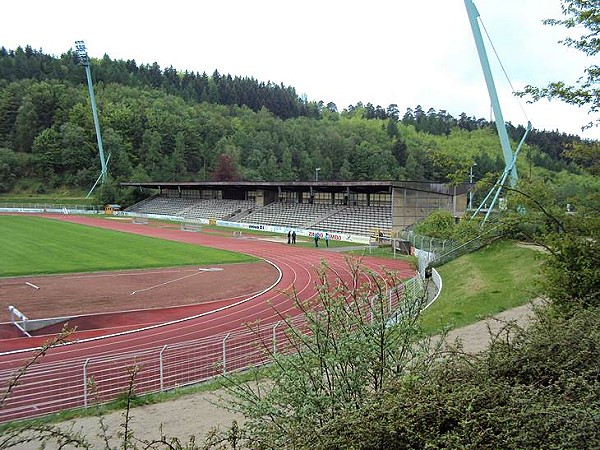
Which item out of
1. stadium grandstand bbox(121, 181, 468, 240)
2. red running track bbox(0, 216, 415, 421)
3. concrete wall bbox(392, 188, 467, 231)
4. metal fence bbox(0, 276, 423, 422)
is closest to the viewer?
metal fence bbox(0, 276, 423, 422)

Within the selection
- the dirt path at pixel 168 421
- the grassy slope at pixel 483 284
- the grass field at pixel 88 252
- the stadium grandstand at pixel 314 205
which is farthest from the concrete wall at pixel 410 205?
the dirt path at pixel 168 421

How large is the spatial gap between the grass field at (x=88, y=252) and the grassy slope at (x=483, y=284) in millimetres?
15977

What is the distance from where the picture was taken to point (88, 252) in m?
36.4

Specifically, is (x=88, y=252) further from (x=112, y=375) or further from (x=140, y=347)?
(x=112, y=375)

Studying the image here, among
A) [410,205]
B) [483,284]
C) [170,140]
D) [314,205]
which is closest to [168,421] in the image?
[483,284]

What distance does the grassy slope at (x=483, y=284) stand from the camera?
17.4 metres

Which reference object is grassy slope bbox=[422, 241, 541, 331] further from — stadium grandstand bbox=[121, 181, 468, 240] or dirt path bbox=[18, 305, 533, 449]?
stadium grandstand bbox=[121, 181, 468, 240]

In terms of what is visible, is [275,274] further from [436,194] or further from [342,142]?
[342,142]

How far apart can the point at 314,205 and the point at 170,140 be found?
234 feet

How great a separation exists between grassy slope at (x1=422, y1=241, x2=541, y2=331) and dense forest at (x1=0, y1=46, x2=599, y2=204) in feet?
213

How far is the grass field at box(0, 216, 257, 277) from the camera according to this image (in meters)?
30.7

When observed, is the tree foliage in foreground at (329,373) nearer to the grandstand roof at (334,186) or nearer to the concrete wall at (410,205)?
the grandstand roof at (334,186)

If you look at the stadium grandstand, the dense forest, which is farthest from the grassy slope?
the dense forest

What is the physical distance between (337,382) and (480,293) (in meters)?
16.4
